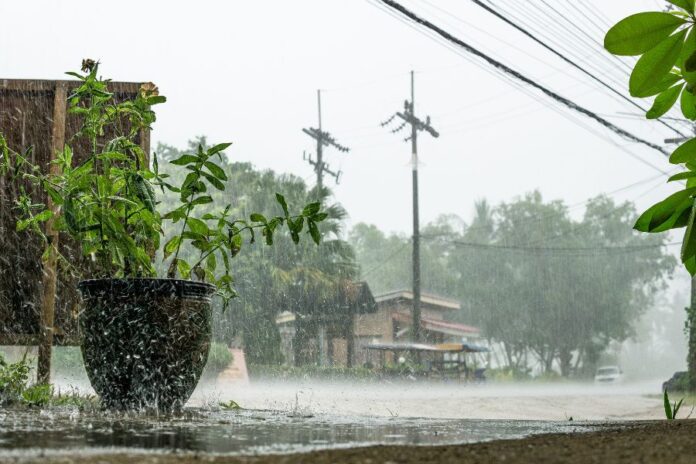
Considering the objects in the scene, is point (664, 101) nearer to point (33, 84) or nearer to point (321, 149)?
point (33, 84)

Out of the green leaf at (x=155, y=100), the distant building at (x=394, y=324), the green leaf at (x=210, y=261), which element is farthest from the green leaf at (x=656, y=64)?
the distant building at (x=394, y=324)

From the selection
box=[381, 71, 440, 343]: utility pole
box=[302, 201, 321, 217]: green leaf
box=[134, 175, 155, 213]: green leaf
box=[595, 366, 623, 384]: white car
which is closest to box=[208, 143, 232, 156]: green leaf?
box=[134, 175, 155, 213]: green leaf

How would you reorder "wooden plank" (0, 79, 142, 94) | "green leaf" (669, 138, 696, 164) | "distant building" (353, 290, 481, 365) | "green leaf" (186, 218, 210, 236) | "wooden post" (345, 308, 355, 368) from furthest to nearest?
1. "distant building" (353, 290, 481, 365)
2. "wooden post" (345, 308, 355, 368)
3. "wooden plank" (0, 79, 142, 94)
4. "green leaf" (186, 218, 210, 236)
5. "green leaf" (669, 138, 696, 164)

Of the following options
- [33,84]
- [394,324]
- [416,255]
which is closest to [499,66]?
[33,84]

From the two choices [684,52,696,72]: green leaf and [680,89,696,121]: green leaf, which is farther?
[680,89,696,121]: green leaf

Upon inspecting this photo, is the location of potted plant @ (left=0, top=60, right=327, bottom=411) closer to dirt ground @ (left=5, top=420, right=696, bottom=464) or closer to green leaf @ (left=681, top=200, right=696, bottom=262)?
dirt ground @ (left=5, top=420, right=696, bottom=464)

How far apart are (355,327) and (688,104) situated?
34778 millimetres

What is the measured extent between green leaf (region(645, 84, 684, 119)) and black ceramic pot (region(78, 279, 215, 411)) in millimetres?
2310

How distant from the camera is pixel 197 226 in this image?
379 centimetres

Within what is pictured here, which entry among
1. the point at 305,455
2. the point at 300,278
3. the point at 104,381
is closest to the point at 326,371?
the point at 300,278

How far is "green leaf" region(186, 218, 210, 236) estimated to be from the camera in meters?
3.78

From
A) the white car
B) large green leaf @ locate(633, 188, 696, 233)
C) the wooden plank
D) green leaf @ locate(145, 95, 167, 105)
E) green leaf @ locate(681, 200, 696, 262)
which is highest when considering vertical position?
the wooden plank

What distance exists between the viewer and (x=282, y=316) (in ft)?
113

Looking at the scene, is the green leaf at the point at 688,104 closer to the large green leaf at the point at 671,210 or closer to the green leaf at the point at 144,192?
the large green leaf at the point at 671,210
